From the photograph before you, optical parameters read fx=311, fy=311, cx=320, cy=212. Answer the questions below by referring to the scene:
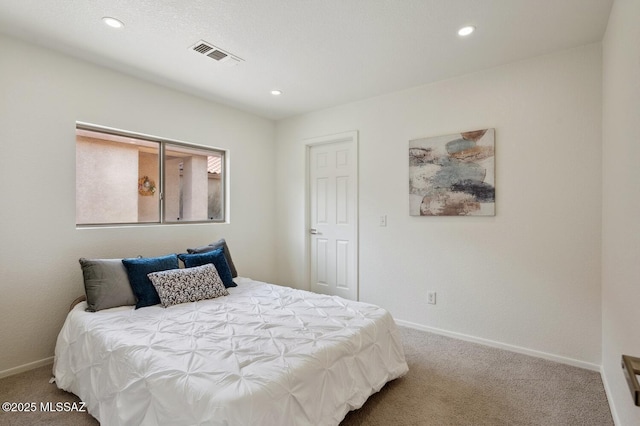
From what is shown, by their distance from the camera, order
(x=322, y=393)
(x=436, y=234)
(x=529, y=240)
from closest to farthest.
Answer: (x=322, y=393) < (x=529, y=240) < (x=436, y=234)

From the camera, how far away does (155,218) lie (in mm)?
3293

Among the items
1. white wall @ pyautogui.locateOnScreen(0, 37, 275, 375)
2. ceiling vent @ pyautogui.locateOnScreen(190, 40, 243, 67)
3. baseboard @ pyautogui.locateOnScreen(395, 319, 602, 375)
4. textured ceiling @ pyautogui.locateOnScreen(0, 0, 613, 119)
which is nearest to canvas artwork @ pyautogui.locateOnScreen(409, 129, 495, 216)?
textured ceiling @ pyautogui.locateOnScreen(0, 0, 613, 119)

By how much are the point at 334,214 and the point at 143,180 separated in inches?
86.0

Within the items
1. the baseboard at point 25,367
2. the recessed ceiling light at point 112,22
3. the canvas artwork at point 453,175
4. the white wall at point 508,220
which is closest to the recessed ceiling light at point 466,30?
the white wall at point 508,220

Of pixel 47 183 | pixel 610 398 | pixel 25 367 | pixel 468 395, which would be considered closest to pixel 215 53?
pixel 47 183

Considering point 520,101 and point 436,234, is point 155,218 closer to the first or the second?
point 436,234

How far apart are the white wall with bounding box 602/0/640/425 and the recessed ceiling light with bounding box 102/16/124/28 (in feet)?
9.75

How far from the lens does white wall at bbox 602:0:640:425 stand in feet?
4.65

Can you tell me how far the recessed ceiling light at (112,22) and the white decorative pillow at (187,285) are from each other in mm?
1865

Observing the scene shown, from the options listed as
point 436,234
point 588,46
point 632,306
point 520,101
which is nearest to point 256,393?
point 632,306

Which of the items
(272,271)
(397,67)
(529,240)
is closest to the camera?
(529,240)

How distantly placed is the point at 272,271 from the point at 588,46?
13.4 feet

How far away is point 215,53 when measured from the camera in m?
2.60

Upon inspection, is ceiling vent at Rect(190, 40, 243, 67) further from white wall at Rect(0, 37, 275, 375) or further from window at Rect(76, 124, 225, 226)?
window at Rect(76, 124, 225, 226)
